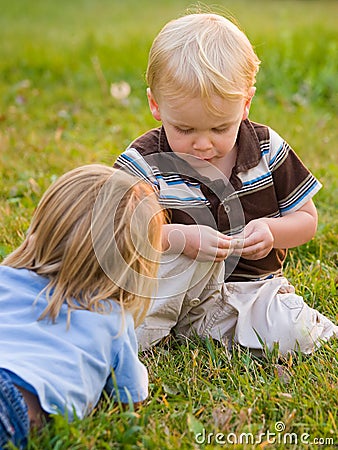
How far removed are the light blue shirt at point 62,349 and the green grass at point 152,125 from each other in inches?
2.9

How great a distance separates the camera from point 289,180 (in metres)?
2.56

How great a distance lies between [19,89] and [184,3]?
7.54 m

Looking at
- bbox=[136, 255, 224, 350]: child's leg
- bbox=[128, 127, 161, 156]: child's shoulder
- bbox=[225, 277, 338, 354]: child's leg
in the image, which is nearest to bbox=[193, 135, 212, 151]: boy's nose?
bbox=[128, 127, 161, 156]: child's shoulder

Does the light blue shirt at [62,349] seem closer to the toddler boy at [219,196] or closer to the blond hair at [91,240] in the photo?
the blond hair at [91,240]

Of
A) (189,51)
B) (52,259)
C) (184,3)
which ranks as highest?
(189,51)

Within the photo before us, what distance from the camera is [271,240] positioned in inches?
94.8

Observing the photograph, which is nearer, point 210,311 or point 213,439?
point 213,439

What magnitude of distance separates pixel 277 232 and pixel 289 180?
0.19 metres

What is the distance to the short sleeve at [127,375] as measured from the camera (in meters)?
1.91

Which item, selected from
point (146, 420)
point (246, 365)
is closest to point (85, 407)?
point (146, 420)

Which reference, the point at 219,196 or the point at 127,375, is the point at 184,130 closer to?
the point at 219,196

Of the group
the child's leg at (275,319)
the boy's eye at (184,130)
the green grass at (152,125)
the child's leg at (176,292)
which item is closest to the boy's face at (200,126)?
the boy's eye at (184,130)

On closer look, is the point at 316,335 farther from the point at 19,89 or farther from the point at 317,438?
the point at 19,89

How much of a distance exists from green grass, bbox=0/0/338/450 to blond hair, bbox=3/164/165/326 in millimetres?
316
